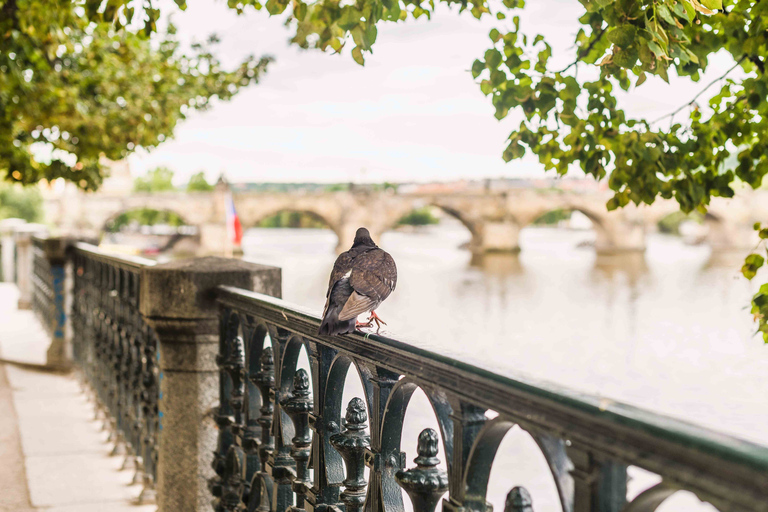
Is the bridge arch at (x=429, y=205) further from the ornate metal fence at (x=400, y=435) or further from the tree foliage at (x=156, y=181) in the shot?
the ornate metal fence at (x=400, y=435)

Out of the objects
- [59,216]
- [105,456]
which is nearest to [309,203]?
[59,216]

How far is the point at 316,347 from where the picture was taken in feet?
5.70

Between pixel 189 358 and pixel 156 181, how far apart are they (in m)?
73.4

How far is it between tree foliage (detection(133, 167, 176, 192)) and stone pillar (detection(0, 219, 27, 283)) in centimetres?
6017

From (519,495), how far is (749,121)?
2.39 meters

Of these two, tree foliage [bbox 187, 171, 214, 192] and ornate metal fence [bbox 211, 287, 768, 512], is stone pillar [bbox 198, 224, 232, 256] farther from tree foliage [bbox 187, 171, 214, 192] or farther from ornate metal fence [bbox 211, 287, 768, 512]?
ornate metal fence [bbox 211, 287, 768, 512]

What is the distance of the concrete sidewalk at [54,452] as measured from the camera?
3.15 metres

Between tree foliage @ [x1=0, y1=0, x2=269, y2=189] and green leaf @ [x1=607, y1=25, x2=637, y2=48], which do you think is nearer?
green leaf @ [x1=607, y1=25, x2=637, y2=48]

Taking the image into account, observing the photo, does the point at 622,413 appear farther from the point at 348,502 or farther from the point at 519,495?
the point at 348,502

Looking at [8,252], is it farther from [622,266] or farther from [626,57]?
[622,266]

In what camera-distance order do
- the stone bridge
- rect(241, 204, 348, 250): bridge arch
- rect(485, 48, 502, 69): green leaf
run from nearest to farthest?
rect(485, 48, 502, 69): green leaf → the stone bridge → rect(241, 204, 348, 250): bridge arch

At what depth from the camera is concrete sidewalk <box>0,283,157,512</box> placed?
10.3 ft

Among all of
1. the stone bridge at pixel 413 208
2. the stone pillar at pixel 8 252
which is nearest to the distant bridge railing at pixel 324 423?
the stone pillar at pixel 8 252

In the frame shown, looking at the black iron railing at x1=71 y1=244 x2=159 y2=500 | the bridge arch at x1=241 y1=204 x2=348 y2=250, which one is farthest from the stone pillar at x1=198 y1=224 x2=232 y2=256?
the black iron railing at x1=71 y1=244 x2=159 y2=500
